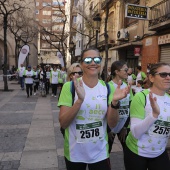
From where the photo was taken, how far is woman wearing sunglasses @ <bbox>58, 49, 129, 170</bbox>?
232 cm

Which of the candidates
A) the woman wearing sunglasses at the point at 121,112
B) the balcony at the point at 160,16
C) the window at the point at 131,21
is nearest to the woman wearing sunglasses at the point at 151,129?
the woman wearing sunglasses at the point at 121,112

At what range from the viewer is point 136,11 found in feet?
41.6

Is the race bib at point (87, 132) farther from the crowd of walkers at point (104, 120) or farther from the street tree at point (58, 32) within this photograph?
the street tree at point (58, 32)

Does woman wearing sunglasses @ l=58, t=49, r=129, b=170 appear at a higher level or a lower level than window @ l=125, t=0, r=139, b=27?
lower

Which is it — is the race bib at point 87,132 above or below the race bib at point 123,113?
above

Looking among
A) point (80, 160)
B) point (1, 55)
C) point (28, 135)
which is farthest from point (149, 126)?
point (1, 55)

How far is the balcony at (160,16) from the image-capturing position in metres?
11.7

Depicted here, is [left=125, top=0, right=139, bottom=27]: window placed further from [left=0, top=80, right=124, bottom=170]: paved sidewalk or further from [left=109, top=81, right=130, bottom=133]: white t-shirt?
[left=109, top=81, right=130, bottom=133]: white t-shirt

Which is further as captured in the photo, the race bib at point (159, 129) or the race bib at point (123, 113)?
the race bib at point (123, 113)

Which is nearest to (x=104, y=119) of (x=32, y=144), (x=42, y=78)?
(x=32, y=144)

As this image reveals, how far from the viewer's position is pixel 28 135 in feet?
19.4

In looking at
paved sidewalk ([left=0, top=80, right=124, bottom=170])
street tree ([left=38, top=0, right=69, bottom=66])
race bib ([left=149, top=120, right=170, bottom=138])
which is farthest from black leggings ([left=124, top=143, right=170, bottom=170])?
street tree ([left=38, top=0, right=69, bottom=66])

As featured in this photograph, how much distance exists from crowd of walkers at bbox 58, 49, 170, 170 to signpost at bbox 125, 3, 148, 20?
34.2ft

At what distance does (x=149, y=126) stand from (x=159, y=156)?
41 cm
